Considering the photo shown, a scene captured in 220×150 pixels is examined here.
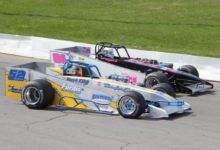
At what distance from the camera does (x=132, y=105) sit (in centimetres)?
1135

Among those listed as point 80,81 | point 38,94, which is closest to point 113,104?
point 80,81

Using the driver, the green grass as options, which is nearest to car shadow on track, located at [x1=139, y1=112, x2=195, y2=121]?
the driver

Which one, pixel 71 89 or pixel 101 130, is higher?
pixel 71 89

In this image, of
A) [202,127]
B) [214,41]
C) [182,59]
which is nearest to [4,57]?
[182,59]

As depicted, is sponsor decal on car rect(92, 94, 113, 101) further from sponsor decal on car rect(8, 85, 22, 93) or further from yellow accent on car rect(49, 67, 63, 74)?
sponsor decal on car rect(8, 85, 22, 93)

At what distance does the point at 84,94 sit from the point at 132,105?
1.27 m

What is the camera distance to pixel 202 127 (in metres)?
10.9

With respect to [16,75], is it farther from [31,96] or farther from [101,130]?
[101,130]

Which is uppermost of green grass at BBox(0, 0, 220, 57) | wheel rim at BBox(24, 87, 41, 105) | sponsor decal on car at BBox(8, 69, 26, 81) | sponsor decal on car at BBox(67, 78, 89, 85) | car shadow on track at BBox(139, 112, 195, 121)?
green grass at BBox(0, 0, 220, 57)

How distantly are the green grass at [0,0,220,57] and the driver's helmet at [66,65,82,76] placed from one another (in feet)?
30.8

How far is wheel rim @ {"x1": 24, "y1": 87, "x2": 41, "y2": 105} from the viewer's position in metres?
12.3

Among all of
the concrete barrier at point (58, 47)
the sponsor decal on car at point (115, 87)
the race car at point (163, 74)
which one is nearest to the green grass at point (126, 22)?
the concrete barrier at point (58, 47)

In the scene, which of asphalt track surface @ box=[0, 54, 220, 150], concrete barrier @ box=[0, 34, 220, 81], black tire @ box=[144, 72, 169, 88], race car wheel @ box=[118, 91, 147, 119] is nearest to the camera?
asphalt track surface @ box=[0, 54, 220, 150]

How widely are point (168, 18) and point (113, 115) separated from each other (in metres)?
18.9
